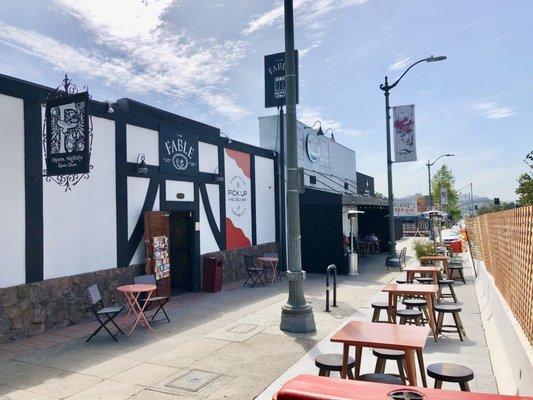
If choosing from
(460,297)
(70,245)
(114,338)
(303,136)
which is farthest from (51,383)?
(303,136)

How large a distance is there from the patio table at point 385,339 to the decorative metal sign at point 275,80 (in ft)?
41.2

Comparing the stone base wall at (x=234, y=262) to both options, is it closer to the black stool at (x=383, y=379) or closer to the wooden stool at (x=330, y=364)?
the wooden stool at (x=330, y=364)

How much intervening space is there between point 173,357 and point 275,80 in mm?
12361

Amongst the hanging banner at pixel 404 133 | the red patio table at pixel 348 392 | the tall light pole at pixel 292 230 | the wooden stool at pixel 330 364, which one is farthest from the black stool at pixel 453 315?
the hanging banner at pixel 404 133

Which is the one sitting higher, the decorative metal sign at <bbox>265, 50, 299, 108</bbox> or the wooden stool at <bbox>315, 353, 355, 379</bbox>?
the decorative metal sign at <bbox>265, 50, 299, 108</bbox>

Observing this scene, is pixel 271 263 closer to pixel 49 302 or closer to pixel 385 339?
pixel 49 302

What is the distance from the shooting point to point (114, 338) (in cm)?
724

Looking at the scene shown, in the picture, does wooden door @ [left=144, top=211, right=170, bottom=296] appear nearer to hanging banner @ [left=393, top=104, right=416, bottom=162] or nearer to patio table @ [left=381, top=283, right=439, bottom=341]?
patio table @ [left=381, top=283, right=439, bottom=341]

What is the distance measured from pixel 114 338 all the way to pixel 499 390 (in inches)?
234

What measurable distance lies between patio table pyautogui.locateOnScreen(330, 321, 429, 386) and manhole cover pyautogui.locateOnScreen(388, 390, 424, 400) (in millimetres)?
1585

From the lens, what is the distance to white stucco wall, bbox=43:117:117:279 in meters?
→ 8.25

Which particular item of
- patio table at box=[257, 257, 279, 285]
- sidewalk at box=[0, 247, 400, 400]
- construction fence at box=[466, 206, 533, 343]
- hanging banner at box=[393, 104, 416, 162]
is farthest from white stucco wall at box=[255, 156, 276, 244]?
construction fence at box=[466, 206, 533, 343]

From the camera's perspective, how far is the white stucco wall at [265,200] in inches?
625

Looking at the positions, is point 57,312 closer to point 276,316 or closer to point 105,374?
point 105,374
